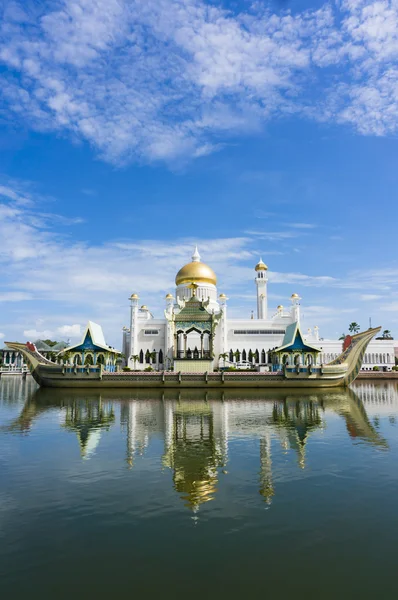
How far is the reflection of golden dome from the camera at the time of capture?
61.2 meters

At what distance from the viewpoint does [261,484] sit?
33.2 feet

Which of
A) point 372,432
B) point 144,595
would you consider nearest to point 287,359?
point 372,432

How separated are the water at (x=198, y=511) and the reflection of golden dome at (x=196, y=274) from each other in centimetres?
4410

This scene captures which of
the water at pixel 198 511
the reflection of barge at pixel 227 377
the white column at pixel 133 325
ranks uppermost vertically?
the white column at pixel 133 325

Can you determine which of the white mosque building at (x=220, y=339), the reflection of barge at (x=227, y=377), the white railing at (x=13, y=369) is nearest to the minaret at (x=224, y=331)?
the white mosque building at (x=220, y=339)

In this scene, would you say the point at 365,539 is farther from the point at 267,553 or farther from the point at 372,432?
the point at 372,432

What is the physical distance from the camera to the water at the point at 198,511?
610 cm

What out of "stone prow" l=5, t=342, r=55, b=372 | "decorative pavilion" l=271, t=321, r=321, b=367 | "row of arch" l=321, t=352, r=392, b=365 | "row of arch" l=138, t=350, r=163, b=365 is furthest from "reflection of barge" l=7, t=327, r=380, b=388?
"row of arch" l=321, t=352, r=392, b=365

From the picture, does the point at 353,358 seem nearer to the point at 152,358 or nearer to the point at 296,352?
the point at 296,352

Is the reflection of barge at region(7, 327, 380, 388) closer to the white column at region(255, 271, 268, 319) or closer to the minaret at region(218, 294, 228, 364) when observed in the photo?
the minaret at region(218, 294, 228, 364)

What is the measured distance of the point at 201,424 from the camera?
1875 cm

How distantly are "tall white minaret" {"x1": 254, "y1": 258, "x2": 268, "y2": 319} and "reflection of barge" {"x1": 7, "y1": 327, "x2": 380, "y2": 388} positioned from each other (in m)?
24.4

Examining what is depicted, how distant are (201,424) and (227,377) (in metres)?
18.5

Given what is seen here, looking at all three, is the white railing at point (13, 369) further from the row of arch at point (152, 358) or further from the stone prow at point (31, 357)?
the stone prow at point (31, 357)
